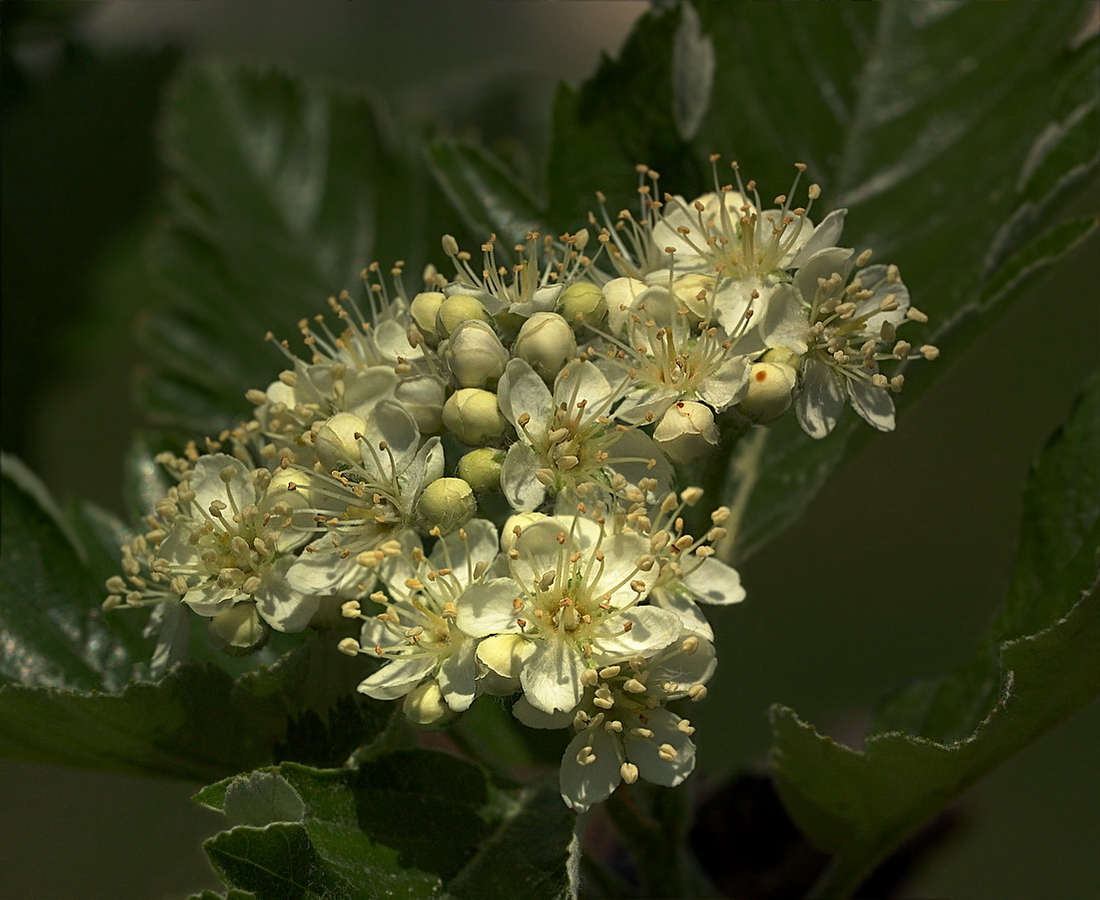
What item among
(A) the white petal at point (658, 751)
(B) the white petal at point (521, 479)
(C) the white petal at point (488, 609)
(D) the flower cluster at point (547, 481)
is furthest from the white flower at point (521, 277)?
(A) the white petal at point (658, 751)

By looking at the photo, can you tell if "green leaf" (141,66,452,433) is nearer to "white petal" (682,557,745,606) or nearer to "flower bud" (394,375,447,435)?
"flower bud" (394,375,447,435)

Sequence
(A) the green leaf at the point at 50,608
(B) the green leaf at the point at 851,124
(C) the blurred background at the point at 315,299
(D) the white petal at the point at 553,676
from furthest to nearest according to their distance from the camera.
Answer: (C) the blurred background at the point at 315,299, (B) the green leaf at the point at 851,124, (A) the green leaf at the point at 50,608, (D) the white petal at the point at 553,676

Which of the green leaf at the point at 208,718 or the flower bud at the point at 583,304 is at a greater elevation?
the flower bud at the point at 583,304

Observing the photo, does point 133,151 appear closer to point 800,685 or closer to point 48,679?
point 48,679

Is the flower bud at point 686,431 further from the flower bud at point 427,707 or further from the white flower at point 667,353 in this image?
the flower bud at point 427,707

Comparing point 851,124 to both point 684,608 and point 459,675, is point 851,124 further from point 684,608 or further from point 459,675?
point 459,675

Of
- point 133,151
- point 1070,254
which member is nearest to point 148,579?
point 1070,254
